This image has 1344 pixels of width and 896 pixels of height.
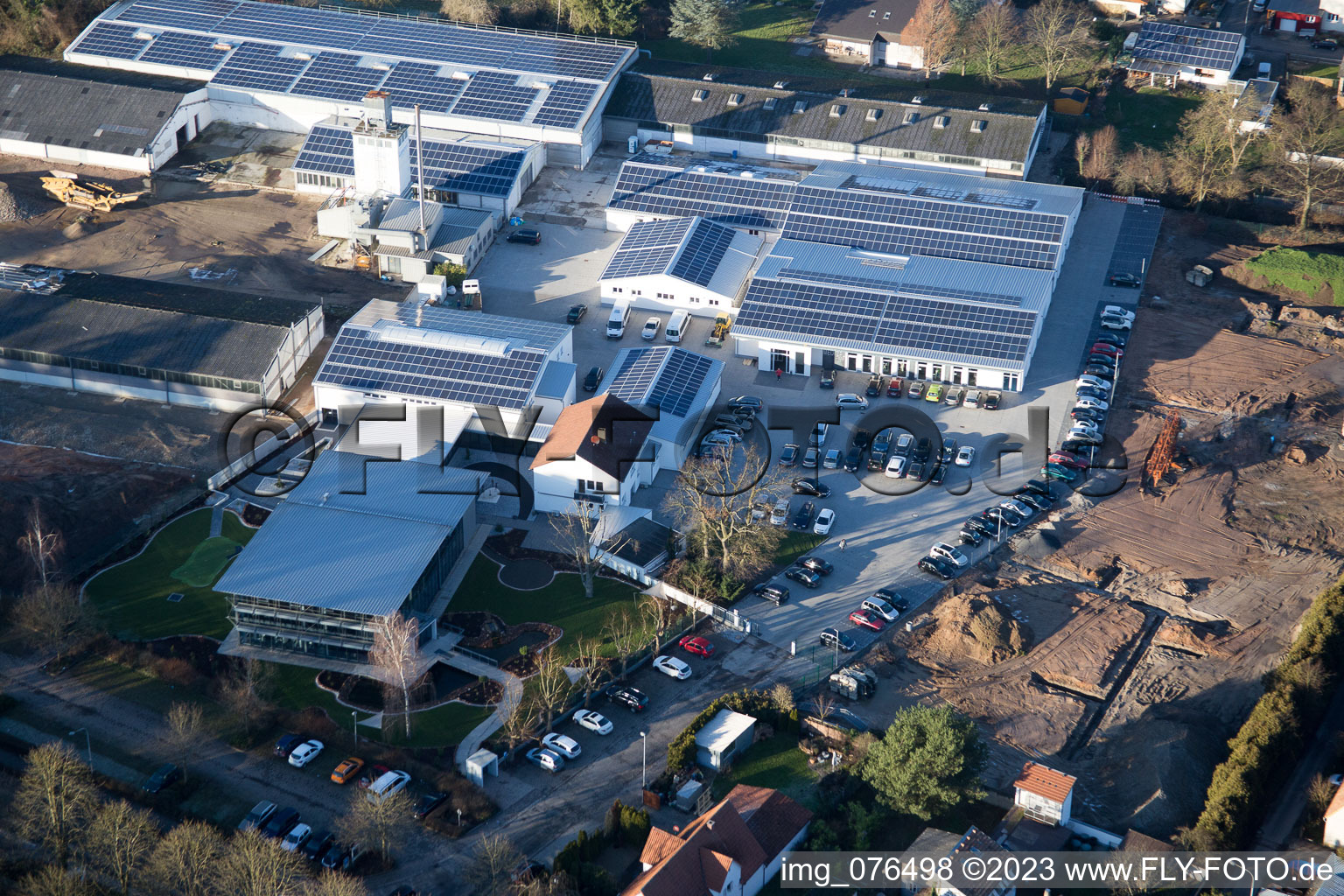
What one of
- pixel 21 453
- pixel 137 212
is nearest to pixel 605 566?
pixel 21 453

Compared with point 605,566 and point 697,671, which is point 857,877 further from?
point 605,566

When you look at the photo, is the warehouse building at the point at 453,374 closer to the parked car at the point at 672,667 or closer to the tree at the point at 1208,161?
the parked car at the point at 672,667

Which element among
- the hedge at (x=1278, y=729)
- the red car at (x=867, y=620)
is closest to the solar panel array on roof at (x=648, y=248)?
the red car at (x=867, y=620)

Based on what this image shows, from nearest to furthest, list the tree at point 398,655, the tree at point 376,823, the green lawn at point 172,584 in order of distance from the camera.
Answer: the tree at point 376,823
the tree at point 398,655
the green lawn at point 172,584

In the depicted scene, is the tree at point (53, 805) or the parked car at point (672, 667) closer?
the tree at point (53, 805)

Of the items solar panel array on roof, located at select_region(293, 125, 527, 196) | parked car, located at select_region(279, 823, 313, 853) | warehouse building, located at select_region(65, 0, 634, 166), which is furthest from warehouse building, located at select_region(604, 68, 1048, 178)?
parked car, located at select_region(279, 823, 313, 853)

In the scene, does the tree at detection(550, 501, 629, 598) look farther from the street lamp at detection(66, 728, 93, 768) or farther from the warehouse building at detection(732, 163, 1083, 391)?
the street lamp at detection(66, 728, 93, 768)

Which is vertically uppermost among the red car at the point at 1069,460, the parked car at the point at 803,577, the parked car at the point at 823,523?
the red car at the point at 1069,460
